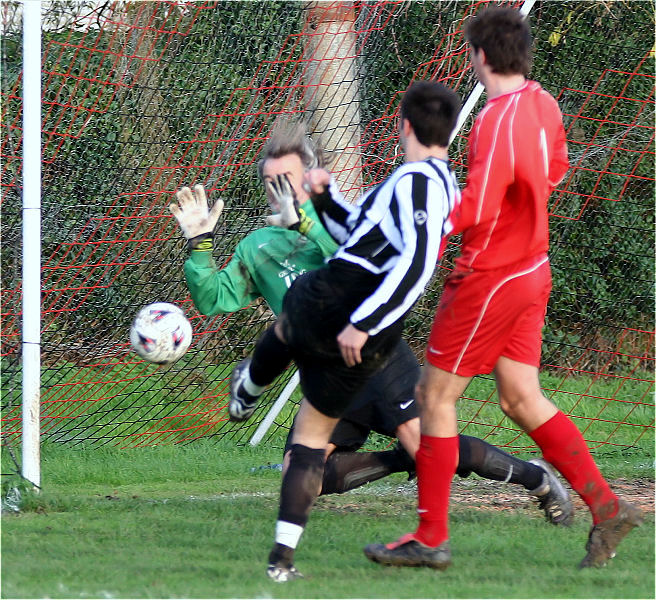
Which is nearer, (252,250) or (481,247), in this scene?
(481,247)

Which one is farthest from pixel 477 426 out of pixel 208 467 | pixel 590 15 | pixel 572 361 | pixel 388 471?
pixel 590 15

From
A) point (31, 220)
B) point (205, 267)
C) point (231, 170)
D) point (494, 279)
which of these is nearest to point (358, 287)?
point (494, 279)

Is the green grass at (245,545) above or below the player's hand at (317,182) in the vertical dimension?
below

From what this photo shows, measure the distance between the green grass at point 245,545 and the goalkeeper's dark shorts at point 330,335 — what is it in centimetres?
70

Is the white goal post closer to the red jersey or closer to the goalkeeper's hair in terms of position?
the goalkeeper's hair

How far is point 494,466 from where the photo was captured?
4.80m

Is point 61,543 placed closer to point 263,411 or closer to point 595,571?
point 595,571

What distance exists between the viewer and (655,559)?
4.10 metres

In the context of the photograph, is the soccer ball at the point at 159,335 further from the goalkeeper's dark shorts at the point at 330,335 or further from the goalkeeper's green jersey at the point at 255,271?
the goalkeeper's dark shorts at the point at 330,335

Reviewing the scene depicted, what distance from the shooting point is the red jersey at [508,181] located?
150 inches

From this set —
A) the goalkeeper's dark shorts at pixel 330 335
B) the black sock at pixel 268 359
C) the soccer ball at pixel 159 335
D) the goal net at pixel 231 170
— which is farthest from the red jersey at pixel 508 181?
the goal net at pixel 231 170

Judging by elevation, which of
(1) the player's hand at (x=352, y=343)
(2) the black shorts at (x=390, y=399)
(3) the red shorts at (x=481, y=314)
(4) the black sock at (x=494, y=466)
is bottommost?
(4) the black sock at (x=494, y=466)

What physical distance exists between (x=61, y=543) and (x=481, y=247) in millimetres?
2158

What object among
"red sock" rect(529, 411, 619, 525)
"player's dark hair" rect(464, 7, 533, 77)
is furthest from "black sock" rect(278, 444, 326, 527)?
"player's dark hair" rect(464, 7, 533, 77)
